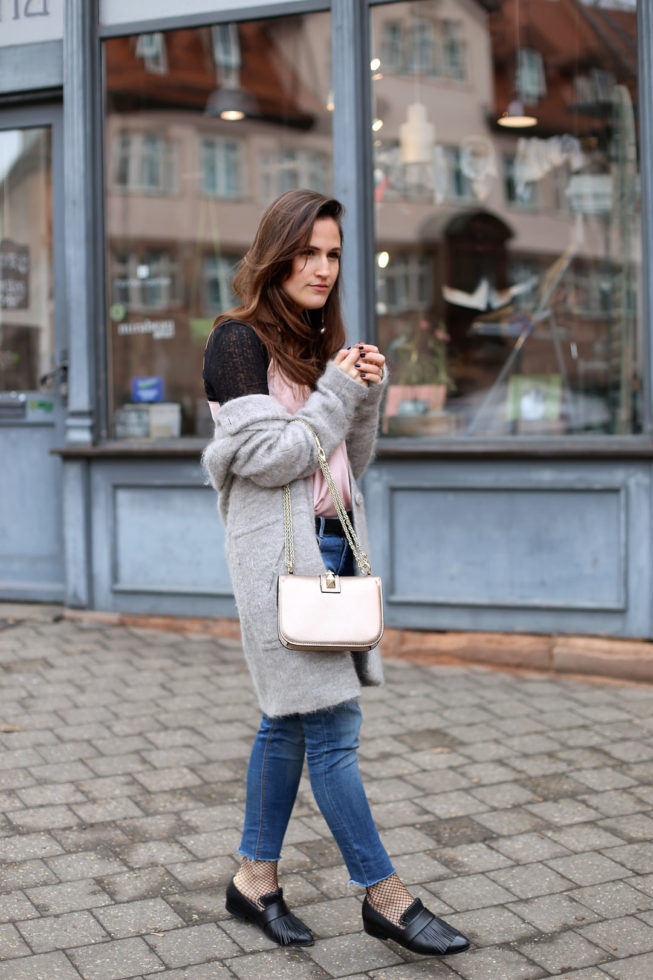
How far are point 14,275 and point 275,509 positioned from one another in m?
4.58

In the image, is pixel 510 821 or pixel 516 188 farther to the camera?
pixel 516 188

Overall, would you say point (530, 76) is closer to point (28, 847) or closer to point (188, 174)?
point (188, 174)

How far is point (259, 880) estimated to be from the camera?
10.1ft

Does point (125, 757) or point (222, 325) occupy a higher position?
point (222, 325)

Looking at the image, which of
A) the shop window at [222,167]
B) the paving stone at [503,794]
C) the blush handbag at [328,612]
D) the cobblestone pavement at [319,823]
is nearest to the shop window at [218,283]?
the shop window at [222,167]

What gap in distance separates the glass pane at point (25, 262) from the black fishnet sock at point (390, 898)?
181 inches

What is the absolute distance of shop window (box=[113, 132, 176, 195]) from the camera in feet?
22.2

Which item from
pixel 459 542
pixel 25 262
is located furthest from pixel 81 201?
pixel 459 542

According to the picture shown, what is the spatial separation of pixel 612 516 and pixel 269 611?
3.11 meters

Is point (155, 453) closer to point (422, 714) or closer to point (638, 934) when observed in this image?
point (422, 714)

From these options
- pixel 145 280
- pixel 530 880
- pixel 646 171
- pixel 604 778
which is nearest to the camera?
pixel 530 880

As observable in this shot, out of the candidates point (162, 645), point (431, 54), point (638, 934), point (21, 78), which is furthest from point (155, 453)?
point (638, 934)

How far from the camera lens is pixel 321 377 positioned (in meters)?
2.96

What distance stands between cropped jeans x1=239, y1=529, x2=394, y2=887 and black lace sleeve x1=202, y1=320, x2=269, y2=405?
0.41 metres
